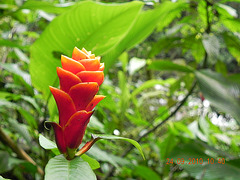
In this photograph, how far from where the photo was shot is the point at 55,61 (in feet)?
1.71

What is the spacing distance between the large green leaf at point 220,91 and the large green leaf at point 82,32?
1.29 ft

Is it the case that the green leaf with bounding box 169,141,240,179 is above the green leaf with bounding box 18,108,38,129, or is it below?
below

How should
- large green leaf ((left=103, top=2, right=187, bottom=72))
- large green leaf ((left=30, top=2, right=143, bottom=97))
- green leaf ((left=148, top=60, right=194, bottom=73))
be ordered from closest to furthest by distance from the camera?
large green leaf ((left=30, top=2, right=143, bottom=97)) → large green leaf ((left=103, top=2, right=187, bottom=72)) → green leaf ((left=148, top=60, right=194, bottom=73))

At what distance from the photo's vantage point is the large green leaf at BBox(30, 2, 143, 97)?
484 mm

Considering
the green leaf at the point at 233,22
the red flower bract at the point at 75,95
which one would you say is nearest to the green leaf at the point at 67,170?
the red flower bract at the point at 75,95

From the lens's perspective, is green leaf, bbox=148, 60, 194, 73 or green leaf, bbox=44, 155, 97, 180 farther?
green leaf, bbox=148, 60, 194, 73

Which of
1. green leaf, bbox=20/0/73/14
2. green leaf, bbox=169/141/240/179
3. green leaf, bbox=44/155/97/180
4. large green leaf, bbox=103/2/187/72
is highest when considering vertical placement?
green leaf, bbox=20/0/73/14

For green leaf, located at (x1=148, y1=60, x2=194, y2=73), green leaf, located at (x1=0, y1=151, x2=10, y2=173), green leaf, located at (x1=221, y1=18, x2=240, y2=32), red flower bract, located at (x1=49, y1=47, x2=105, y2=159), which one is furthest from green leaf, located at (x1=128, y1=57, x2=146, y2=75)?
red flower bract, located at (x1=49, y1=47, x2=105, y2=159)

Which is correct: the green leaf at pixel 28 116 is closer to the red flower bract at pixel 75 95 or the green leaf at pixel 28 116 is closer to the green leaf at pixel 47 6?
the green leaf at pixel 47 6

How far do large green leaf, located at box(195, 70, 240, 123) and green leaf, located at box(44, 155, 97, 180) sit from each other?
528mm

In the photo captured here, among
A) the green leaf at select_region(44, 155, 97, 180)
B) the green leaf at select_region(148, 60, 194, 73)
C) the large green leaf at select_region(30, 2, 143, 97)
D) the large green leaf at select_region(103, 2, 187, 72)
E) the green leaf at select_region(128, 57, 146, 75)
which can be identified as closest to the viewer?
the green leaf at select_region(44, 155, 97, 180)

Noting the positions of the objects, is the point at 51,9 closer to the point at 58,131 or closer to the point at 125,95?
the point at 58,131

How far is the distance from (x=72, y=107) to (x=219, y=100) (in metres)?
0.58

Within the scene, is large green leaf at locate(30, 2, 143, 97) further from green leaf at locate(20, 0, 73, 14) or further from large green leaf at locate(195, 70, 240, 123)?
large green leaf at locate(195, 70, 240, 123)
